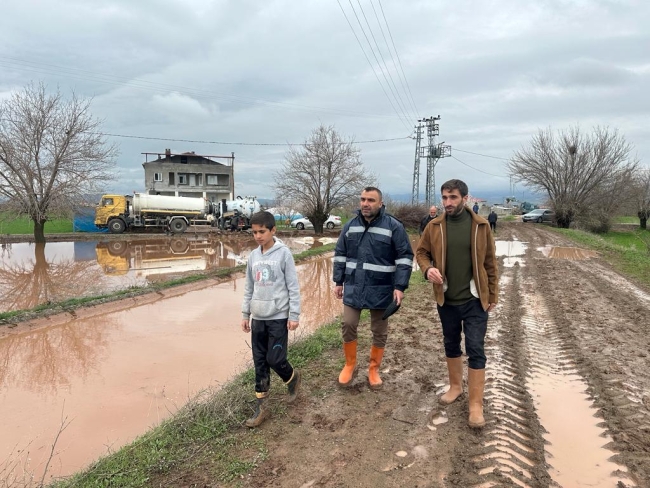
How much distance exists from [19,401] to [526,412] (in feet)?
17.2

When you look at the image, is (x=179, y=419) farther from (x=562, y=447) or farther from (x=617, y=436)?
(x=617, y=436)

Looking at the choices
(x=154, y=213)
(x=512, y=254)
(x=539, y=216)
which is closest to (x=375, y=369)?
(x=512, y=254)

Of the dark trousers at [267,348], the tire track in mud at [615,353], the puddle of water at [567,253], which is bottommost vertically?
the tire track in mud at [615,353]

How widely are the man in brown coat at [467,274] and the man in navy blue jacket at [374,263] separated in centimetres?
33

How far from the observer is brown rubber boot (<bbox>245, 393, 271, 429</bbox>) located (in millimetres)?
3301

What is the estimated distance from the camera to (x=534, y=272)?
1103 cm

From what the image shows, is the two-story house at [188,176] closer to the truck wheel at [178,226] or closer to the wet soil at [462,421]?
the truck wheel at [178,226]

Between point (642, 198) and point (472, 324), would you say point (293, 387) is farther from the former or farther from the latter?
point (642, 198)

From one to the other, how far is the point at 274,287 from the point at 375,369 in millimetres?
1388

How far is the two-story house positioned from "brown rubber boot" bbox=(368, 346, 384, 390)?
159 feet

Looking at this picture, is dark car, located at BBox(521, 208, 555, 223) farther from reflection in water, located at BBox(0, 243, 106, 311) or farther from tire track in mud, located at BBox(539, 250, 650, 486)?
reflection in water, located at BBox(0, 243, 106, 311)

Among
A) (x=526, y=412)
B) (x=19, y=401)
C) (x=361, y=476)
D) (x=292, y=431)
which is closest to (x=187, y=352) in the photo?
(x=19, y=401)

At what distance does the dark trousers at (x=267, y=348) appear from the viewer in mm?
3424

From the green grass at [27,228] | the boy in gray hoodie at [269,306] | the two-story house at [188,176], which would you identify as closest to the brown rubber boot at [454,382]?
the boy in gray hoodie at [269,306]
